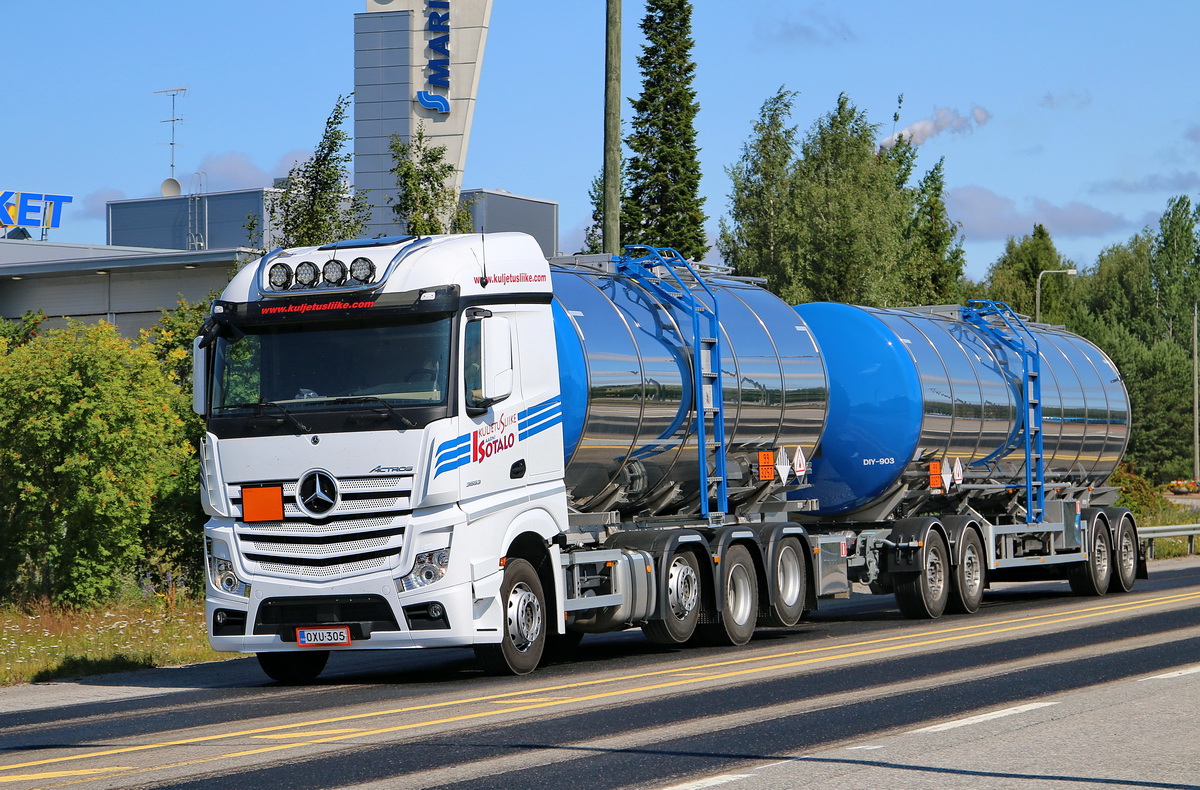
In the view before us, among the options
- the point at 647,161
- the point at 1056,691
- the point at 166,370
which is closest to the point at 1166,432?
the point at 647,161

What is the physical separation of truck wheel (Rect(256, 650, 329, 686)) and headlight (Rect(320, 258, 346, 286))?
10.5 feet

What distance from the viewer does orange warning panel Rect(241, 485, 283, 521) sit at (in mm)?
12758

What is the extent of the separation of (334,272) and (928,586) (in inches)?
396

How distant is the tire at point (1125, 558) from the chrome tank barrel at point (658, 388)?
321 inches

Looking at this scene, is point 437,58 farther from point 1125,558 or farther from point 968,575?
point 968,575

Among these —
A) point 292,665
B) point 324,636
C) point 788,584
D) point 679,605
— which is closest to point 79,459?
point 292,665

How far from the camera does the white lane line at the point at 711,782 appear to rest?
7.97 metres

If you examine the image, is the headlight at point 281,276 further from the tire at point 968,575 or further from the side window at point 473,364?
the tire at point 968,575

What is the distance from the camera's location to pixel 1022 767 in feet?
28.0

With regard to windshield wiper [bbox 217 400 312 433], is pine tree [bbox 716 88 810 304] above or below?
above

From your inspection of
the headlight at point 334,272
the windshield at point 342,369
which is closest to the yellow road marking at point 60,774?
the windshield at point 342,369

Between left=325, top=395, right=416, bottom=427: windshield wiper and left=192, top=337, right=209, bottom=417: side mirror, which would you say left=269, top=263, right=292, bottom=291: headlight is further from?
left=325, top=395, right=416, bottom=427: windshield wiper

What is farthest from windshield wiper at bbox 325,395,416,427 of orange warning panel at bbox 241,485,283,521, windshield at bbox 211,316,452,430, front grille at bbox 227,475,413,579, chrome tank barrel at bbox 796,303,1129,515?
chrome tank barrel at bbox 796,303,1129,515

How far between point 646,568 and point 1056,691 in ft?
14.2
